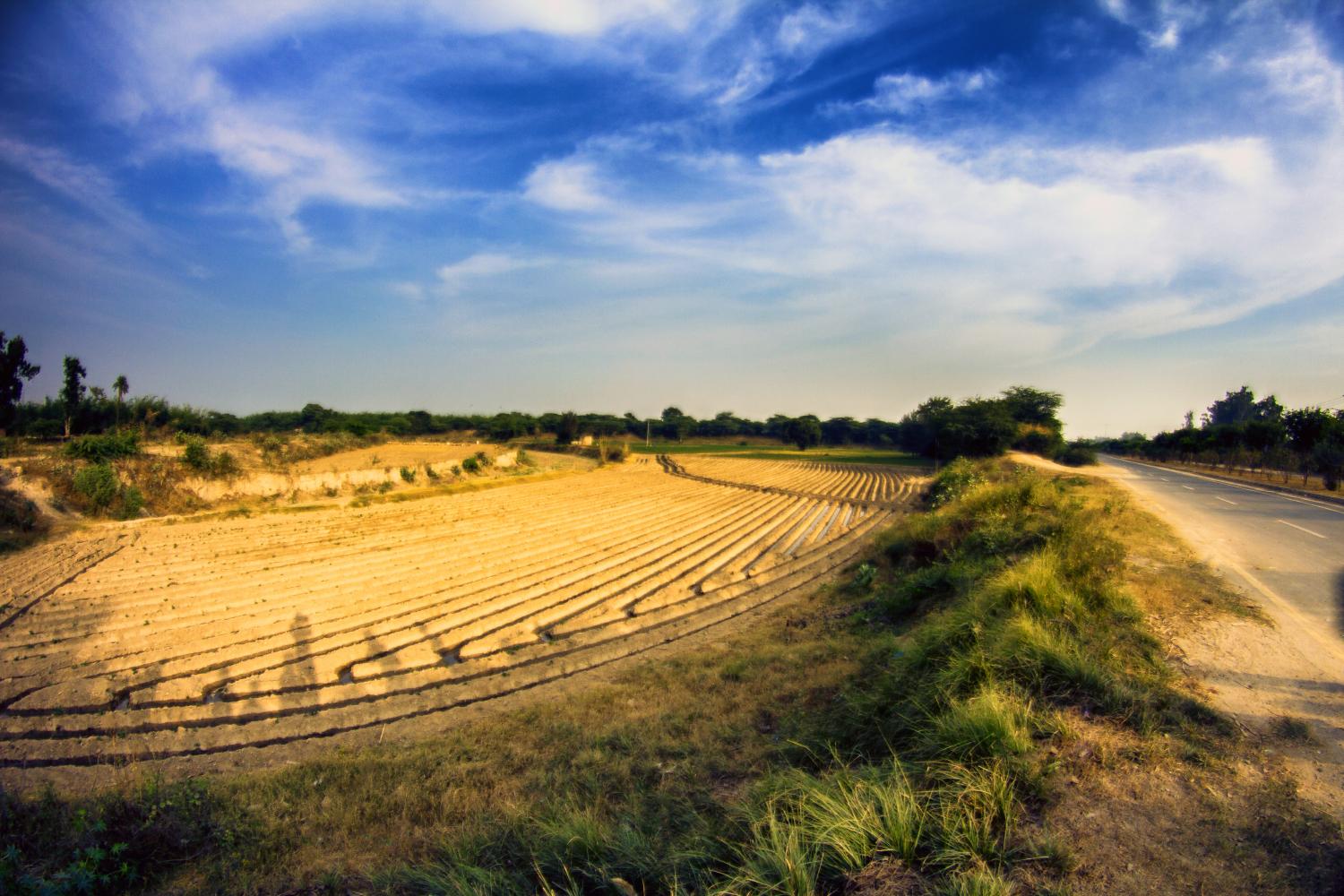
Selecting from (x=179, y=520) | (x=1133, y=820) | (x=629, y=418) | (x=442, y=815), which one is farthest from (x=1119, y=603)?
(x=629, y=418)

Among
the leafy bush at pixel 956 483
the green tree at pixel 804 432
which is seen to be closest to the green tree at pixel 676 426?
the green tree at pixel 804 432

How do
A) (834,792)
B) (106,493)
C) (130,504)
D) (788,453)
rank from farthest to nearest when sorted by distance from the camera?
1. (788,453)
2. (130,504)
3. (106,493)
4. (834,792)

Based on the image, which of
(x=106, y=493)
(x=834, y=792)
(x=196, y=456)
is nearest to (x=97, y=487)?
(x=106, y=493)

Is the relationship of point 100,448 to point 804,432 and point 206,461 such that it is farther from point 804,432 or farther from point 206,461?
point 804,432

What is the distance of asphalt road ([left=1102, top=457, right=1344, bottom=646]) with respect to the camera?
658cm

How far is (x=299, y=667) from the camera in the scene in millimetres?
7629

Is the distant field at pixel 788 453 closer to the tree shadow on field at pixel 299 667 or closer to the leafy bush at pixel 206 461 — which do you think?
the leafy bush at pixel 206 461

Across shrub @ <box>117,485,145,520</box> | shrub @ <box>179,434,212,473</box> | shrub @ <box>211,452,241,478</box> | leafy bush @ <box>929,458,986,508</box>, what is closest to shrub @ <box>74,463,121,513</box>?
shrub @ <box>117,485,145,520</box>

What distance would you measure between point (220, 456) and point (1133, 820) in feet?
84.8

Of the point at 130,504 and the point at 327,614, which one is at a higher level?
the point at 130,504

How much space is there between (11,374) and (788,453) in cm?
6273

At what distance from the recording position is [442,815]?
14.2 ft

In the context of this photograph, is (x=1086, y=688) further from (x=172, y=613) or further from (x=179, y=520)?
(x=179, y=520)

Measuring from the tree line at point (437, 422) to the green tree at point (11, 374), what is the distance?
0.10 ft
